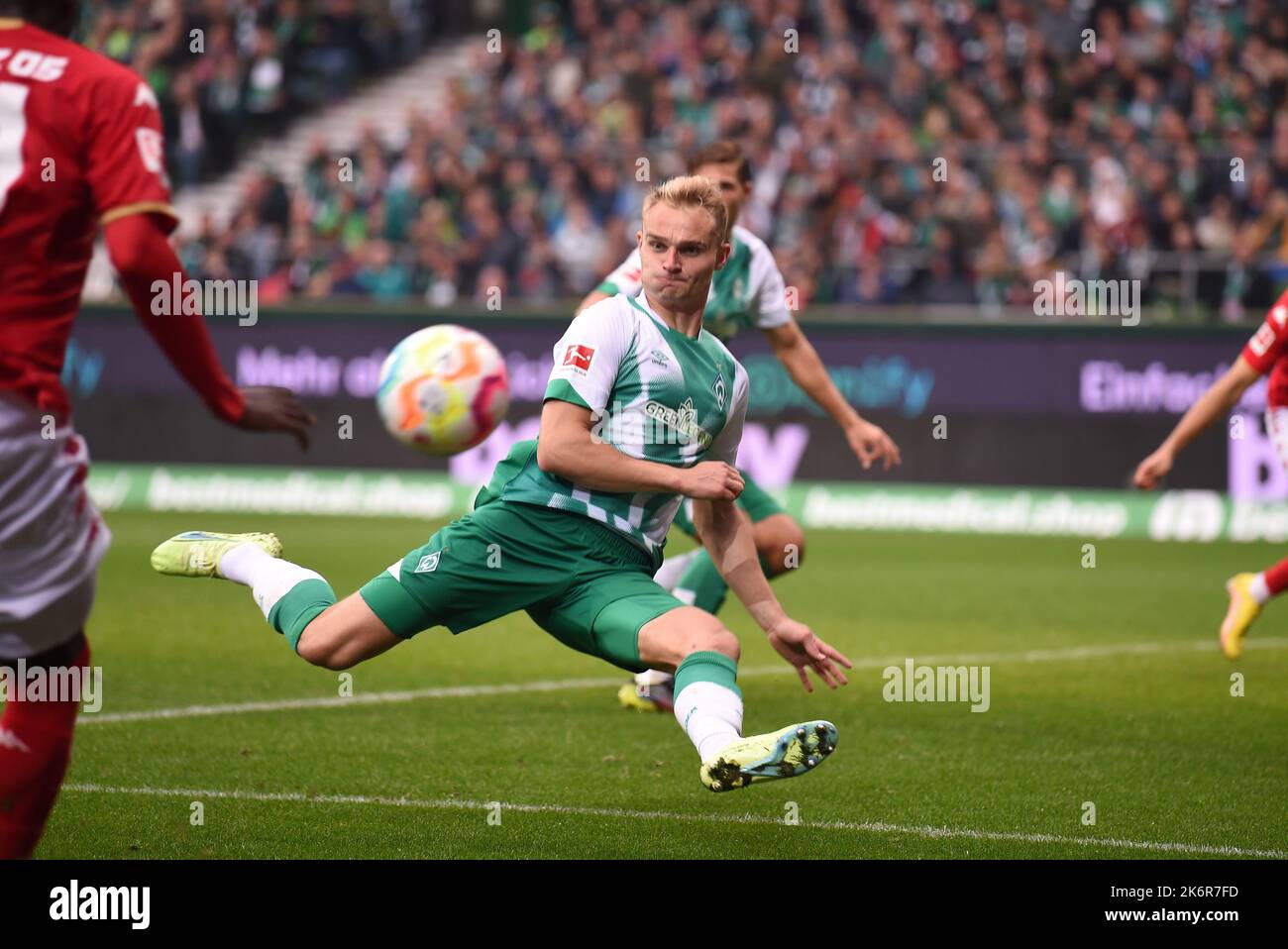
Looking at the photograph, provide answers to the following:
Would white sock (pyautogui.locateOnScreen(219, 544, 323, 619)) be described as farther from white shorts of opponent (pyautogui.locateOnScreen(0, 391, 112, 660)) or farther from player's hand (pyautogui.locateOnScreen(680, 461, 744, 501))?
white shorts of opponent (pyautogui.locateOnScreen(0, 391, 112, 660))

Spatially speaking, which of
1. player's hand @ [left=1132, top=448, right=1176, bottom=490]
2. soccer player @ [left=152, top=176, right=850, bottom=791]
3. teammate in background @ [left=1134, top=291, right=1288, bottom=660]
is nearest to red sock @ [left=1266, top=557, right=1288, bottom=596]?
teammate in background @ [left=1134, top=291, right=1288, bottom=660]

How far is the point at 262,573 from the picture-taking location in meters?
6.42

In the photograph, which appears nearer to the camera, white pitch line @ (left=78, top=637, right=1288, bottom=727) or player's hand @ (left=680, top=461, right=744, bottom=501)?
player's hand @ (left=680, top=461, right=744, bottom=501)

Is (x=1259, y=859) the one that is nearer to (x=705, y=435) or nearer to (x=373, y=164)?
(x=705, y=435)

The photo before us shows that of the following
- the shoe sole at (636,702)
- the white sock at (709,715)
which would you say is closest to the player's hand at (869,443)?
the shoe sole at (636,702)

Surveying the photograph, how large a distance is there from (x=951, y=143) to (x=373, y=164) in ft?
24.5

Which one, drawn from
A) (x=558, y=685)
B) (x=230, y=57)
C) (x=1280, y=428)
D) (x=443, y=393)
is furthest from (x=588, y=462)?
(x=230, y=57)

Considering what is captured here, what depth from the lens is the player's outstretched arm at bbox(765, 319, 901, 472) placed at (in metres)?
8.43

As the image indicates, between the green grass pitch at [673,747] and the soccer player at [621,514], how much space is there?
79cm

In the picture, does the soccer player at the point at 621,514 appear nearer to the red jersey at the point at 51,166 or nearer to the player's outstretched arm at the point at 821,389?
the red jersey at the point at 51,166

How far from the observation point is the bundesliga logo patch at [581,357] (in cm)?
558

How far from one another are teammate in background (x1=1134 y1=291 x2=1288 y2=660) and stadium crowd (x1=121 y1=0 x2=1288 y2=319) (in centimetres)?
1010

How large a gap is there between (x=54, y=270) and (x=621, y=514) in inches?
82.3

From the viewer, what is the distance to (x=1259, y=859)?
18.9 ft
